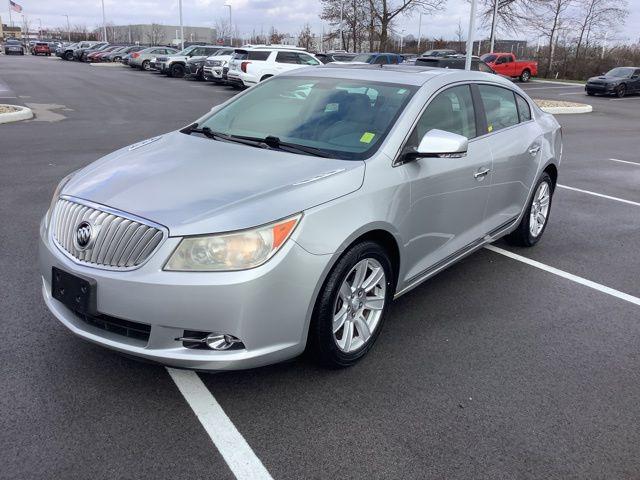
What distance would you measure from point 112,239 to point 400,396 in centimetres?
173

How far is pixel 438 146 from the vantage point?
139 inches

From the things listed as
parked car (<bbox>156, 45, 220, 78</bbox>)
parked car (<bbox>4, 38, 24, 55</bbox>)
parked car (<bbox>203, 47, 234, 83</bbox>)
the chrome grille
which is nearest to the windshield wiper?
the chrome grille

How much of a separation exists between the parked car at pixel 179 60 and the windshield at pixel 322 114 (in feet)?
98.0

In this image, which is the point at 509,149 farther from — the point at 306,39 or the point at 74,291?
the point at 306,39

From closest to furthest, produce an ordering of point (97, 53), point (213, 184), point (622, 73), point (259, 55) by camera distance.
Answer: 1. point (213, 184)
2. point (259, 55)
3. point (622, 73)
4. point (97, 53)

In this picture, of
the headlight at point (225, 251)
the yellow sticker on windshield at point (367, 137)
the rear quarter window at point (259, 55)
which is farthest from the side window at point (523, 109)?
the rear quarter window at point (259, 55)

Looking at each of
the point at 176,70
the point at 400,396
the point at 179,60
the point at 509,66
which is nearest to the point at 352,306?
the point at 400,396

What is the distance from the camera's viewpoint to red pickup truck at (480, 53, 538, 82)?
1439 inches

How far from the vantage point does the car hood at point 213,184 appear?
2818 mm

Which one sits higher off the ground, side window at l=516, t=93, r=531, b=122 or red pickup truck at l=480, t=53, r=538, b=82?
red pickup truck at l=480, t=53, r=538, b=82

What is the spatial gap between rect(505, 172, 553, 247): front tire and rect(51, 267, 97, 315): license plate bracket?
4065 mm

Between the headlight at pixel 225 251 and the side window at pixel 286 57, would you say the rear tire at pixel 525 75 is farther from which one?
the headlight at pixel 225 251

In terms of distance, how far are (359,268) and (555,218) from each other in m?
4.53

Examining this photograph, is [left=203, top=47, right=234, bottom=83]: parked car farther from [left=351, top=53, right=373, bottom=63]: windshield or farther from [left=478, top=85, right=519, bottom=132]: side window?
[left=478, top=85, right=519, bottom=132]: side window
